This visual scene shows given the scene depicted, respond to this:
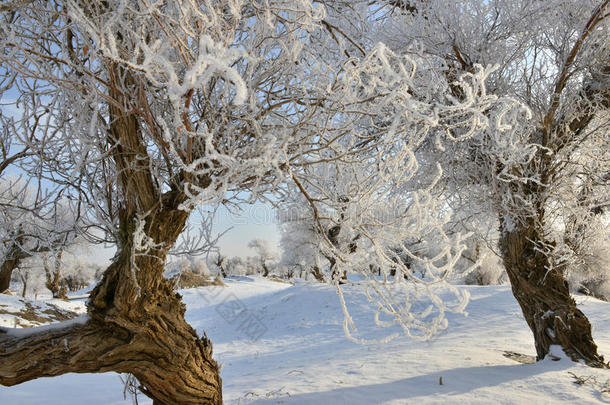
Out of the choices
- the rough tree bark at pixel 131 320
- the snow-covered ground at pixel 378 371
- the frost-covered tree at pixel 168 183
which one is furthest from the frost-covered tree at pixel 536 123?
the rough tree bark at pixel 131 320

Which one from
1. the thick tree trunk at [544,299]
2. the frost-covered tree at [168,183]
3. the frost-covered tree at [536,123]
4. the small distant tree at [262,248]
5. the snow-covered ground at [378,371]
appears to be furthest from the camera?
the small distant tree at [262,248]

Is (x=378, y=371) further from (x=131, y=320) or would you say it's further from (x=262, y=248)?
(x=262, y=248)

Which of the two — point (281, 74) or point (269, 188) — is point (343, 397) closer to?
point (269, 188)

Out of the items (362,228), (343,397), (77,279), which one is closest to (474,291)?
(343,397)

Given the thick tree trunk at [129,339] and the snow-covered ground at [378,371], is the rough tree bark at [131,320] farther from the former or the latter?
the snow-covered ground at [378,371]

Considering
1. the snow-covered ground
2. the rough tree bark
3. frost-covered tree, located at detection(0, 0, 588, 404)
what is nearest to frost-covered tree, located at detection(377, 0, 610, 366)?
the snow-covered ground

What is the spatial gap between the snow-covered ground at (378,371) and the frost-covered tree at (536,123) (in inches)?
42.5

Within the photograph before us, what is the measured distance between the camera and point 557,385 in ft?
13.2

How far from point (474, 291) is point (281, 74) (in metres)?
13.4

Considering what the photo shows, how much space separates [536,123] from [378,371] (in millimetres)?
4030

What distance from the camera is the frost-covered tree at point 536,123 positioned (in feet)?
14.6

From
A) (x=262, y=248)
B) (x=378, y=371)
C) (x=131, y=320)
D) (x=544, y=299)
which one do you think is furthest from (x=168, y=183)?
(x=262, y=248)

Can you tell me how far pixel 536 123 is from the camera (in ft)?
15.8

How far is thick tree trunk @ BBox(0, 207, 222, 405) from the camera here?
2.40m
